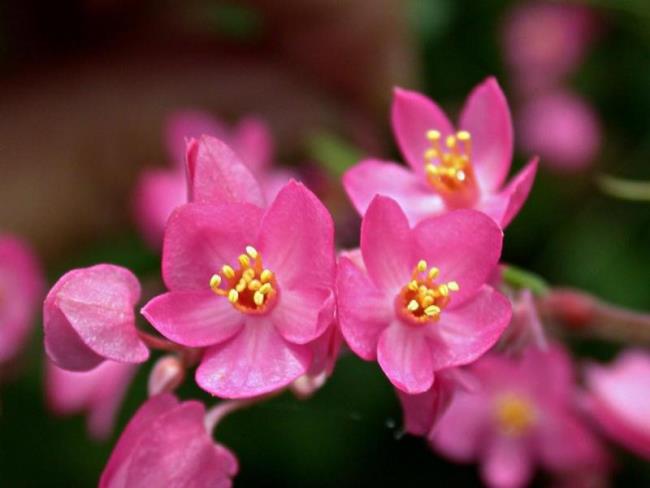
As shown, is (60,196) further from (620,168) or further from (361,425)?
(620,168)

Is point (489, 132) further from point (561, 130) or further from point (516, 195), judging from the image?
point (561, 130)

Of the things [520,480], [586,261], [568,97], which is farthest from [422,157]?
[568,97]

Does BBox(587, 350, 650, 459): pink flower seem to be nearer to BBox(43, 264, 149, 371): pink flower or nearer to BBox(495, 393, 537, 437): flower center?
BBox(495, 393, 537, 437): flower center

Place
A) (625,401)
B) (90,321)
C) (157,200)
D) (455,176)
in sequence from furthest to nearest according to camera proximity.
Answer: (157,200) → (625,401) → (455,176) → (90,321)

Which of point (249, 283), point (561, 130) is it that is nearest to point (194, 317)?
point (249, 283)

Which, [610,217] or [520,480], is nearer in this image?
[520,480]
